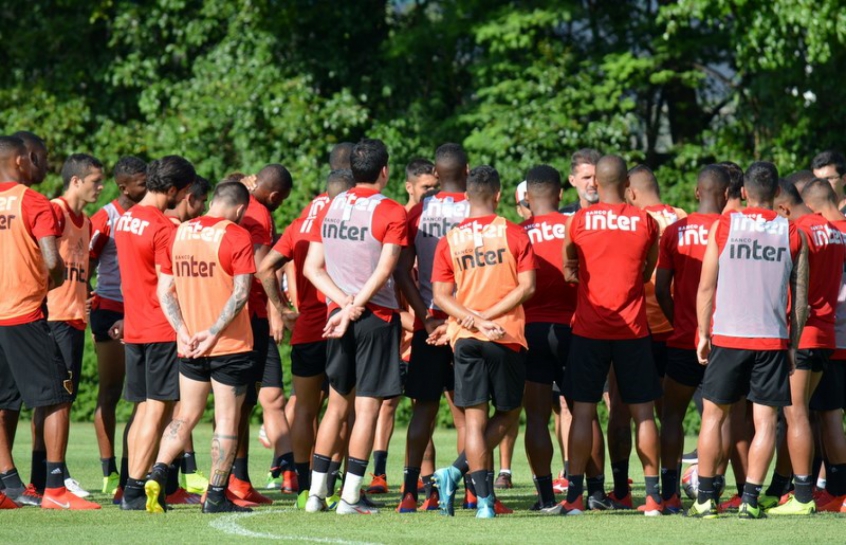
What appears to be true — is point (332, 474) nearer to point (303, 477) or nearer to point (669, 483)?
point (303, 477)

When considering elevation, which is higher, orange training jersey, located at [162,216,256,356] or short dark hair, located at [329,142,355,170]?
short dark hair, located at [329,142,355,170]

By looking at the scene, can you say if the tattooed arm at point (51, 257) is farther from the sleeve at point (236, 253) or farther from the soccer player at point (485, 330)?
the soccer player at point (485, 330)

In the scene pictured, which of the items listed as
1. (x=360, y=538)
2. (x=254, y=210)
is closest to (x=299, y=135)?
(x=254, y=210)

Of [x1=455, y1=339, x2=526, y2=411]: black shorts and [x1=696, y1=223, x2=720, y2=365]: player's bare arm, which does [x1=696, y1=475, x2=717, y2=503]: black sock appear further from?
[x1=455, y1=339, x2=526, y2=411]: black shorts

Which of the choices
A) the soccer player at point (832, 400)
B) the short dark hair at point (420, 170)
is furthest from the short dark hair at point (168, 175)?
the soccer player at point (832, 400)

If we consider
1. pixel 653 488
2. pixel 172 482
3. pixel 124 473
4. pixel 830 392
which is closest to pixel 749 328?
pixel 653 488

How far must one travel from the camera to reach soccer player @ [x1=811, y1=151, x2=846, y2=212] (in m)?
11.1

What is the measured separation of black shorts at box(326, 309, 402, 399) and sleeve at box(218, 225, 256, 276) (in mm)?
686

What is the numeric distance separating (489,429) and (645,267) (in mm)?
1566

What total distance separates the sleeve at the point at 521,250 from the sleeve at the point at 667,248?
1.27 meters

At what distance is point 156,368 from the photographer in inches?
370

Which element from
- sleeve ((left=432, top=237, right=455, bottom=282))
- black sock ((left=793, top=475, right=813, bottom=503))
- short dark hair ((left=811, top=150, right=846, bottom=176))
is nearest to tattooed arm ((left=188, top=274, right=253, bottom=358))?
sleeve ((left=432, top=237, right=455, bottom=282))

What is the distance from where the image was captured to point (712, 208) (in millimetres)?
9680

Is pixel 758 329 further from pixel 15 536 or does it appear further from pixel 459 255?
pixel 15 536
